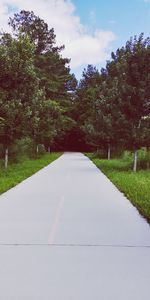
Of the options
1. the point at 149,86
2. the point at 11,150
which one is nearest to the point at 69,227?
the point at 149,86

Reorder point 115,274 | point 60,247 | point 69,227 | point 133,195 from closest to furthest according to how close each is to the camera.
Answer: point 115,274
point 60,247
point 69,227
point 133,195

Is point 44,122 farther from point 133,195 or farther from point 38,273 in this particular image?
point 38,273

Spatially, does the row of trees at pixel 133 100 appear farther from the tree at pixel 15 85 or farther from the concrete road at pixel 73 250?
the concrete road at pixel 73 250

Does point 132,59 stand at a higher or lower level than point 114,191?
higher

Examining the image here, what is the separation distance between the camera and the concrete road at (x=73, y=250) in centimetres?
539

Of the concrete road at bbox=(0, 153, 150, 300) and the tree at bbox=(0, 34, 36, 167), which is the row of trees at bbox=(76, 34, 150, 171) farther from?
the concrete road at bbox=(0, 153, 150, 300)

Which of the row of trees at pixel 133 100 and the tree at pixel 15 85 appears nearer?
the tree at pixel 15 85

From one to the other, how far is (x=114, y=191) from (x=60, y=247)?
864cm

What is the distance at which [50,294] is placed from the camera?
17.1 feet

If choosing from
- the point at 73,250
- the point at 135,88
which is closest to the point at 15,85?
the point at 135,88

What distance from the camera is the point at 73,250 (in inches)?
285

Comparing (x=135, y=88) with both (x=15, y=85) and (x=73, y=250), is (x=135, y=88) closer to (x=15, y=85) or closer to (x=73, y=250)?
(x=15, y=85)

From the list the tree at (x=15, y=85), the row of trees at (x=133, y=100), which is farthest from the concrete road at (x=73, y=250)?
the row of trees at (x=133, y=100)

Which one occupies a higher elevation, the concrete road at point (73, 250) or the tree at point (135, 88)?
the tree at point (135, 88)
